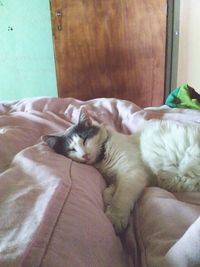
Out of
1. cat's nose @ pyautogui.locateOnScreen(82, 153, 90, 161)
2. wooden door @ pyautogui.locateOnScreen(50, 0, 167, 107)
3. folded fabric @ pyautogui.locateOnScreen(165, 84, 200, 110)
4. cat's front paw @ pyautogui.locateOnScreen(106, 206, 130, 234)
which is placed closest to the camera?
cat's front paw @ pyautogui.locateOnScreen(106, 206, 130, 234)

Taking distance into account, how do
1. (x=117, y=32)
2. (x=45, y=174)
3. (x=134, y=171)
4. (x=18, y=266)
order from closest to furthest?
(x=18, y=266), (x=45, y=174), (x=134, y=171), (x=117, y=32)

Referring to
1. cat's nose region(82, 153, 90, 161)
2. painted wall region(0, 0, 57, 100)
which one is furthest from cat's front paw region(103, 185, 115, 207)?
painted wall region(0, 0, 57, 100)

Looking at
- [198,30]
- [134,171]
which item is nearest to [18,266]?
[134,171]

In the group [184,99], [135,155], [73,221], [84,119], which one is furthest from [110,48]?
[73,221]

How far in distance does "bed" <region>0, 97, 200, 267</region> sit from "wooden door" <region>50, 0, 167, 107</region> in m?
1.47

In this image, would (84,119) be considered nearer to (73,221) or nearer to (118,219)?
(118,219)

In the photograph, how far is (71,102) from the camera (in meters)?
1.49

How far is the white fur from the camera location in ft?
2.96

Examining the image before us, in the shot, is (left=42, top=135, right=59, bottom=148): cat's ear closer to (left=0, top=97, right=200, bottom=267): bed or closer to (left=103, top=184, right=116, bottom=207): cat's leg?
(left=0, top=97, right=200, bottom=267): bed

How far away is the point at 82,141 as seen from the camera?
3.70 feet

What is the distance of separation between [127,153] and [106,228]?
47cm

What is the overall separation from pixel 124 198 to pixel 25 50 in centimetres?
231

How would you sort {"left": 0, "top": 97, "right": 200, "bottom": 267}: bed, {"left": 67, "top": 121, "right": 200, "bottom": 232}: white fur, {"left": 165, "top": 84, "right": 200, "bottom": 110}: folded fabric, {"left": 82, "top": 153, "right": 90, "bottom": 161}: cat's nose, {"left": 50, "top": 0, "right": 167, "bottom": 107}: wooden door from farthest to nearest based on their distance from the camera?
{"left": 50, "top": 0, "right": 167, "bottom": 107}: wooden door → {"left": 165, "top": 84, "right": 200, "bottom": 110}: folded fabric → {"left": 82, "top": 153, "right": 90, "bottom": 161}: cat's nose → {"left": 67, "top": 121, "right": 200, "bottom": 232}: white fur → {"left": 0, "top": 97, "right": 200, "bottom": 267}: bed

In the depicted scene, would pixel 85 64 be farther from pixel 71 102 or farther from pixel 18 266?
pixel 18 266
